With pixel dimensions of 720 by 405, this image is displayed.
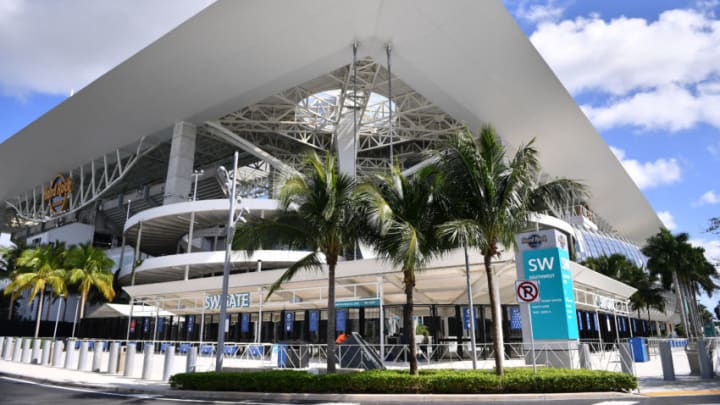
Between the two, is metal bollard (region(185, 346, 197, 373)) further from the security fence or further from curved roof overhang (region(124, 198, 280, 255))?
curved roof overhang (region(124, 198, 280, 255))

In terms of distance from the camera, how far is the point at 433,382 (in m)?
12.8

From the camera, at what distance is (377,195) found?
46.9ft

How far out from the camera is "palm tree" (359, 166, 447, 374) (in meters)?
14.1

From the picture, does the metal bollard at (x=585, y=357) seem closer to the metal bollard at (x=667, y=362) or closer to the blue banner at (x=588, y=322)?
the metal bollard at (x=667, y=362)

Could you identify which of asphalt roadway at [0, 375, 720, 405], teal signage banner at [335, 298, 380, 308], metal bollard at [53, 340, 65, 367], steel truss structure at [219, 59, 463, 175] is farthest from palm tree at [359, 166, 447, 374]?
steel truss structure at [219, 59, 463, 175]

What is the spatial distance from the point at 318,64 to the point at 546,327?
92.8 feet

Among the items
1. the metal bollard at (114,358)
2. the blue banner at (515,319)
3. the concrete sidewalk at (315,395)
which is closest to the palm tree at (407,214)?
the concrete sidewalk at (315,395)

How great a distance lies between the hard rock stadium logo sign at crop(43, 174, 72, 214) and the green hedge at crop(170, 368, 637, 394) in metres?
56.9

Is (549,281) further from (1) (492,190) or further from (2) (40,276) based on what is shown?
(2) (40,276)

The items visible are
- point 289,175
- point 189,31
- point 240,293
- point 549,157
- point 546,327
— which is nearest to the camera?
point 289,175

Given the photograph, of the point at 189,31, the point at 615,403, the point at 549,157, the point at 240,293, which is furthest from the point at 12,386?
the point at 549,157

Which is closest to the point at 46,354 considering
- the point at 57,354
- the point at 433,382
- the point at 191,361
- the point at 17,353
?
the point at 57,354

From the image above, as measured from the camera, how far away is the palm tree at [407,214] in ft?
46.3

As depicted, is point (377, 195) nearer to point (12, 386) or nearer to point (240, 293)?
point (12, 386)
